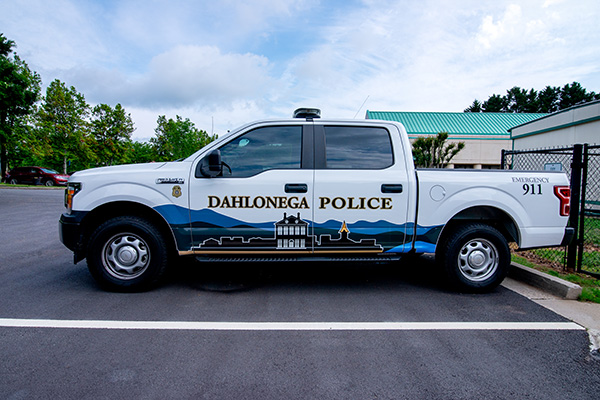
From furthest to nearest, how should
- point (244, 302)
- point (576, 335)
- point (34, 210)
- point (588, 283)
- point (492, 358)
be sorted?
1. point (34, 210)
2. point (588, 283)
3. point (244, 302)
4. point (576, 335)
5. point (492, 358)

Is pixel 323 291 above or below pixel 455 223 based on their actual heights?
below

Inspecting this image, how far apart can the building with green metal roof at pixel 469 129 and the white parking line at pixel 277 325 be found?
25.6 metres

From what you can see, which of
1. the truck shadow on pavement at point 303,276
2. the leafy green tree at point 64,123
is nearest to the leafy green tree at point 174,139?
the leafy green tree at point 64,123

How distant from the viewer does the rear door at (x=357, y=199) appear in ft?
13.8

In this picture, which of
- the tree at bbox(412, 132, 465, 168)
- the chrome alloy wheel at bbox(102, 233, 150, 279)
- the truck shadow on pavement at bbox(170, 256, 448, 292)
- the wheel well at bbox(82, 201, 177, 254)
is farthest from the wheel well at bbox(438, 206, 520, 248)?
the tree at bbox(412, 132, 465, 168)

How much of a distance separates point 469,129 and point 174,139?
1183 inches

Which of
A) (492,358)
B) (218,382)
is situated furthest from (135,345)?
(492,358)

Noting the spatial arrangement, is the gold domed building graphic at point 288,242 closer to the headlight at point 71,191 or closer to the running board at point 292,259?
the running board at point 292,259

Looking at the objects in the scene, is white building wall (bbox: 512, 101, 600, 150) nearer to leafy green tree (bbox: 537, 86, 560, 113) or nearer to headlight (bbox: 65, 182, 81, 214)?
headlight (bbox: 65, 182, 81, 214)

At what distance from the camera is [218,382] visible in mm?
2488

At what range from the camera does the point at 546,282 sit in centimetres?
453

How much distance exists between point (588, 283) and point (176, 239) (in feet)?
17.2

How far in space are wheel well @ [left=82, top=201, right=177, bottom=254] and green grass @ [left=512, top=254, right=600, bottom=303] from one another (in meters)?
4.89

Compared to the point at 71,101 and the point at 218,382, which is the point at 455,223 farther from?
the point at 71,101
